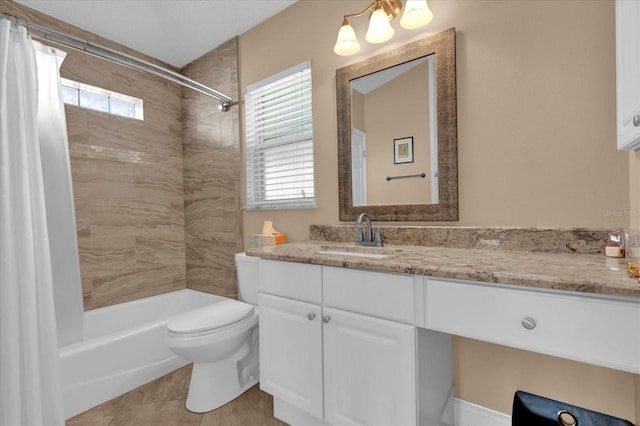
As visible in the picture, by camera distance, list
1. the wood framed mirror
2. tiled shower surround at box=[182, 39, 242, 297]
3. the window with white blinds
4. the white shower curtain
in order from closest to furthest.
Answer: the white shower curtain, the wood framed mirror, the window with white blinds, tiled shower surround at box=[182, 39, 242, 297]

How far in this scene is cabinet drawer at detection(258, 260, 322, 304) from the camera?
4.12 feet

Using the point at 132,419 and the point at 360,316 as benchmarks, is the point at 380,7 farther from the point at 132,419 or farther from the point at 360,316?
the point at 132,419

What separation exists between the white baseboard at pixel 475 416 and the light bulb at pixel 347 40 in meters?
1.91

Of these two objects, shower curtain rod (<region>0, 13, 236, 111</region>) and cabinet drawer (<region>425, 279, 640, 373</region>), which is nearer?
cabinet drawer (<region>425, 279, 640, 373</region>)

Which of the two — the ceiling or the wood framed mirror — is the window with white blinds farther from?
the ceiling

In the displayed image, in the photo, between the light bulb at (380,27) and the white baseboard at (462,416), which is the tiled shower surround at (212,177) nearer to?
the white baseboard at (462,416)

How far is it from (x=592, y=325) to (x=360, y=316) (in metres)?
0.68

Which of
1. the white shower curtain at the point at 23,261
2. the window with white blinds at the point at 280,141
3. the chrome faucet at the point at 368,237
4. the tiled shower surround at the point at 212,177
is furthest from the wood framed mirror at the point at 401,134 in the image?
the white shower curtain at the point at 23,261

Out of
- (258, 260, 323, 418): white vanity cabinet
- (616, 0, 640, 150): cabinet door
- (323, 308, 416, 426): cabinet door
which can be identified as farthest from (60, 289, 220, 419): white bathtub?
(616, 0, 640, 150): cabinet door

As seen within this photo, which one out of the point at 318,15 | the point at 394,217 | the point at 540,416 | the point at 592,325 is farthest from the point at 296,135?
the point at 540,416

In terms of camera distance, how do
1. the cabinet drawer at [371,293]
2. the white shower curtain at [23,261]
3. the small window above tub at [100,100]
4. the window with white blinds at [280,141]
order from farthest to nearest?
1. the small window above tub at [100,100]
2. the window with white blinds at [280,141]
3. the white shower curtain at [23,261]
4. the cabinet drawer at [371,293]

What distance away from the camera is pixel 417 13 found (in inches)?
52.7

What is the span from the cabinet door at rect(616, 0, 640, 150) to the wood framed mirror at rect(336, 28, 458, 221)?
564 mm

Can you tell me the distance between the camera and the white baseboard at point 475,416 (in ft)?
4.28
